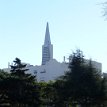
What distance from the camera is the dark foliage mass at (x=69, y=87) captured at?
3441 cm

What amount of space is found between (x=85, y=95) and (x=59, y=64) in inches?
2629

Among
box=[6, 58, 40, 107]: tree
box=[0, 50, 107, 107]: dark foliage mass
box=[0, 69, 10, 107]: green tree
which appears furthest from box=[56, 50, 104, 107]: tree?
box=[0, 69, 10, 107]: green tree

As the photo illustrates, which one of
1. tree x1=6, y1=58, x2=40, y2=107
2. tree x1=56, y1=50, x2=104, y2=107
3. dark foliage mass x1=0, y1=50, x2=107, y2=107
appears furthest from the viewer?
tree x1=56, y1=50, x2=104, y2=107

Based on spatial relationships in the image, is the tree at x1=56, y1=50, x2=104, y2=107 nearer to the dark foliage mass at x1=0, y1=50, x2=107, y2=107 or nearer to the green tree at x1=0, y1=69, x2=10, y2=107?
the dark foliage mass at x1=0, y1=50, x2=107, y2=107

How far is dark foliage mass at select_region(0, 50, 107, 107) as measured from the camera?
34.4 meters

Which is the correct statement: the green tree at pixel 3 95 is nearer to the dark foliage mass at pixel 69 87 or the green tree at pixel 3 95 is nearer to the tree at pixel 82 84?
the dark foliage mass at pixel 69 87

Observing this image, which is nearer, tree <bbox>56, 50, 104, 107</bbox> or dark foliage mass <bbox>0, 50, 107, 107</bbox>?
dark foliage mass <bbox>0, 50, 107, 107</bbox>

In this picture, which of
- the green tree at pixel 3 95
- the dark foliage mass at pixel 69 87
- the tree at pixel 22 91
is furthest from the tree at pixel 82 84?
the green tree at pixel 3 95

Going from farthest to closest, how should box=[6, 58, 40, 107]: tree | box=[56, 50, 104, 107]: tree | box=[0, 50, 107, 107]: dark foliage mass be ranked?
box=[56, 50, 104, 107]: tree → box=[0, 50, 107, 107]: dark foliage mass → box=[6, 58, 40, 107]: tree

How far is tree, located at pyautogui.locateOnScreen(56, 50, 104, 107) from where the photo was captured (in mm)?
34594

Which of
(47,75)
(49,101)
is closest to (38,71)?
(47,75)

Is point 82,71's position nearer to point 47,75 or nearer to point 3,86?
point 3,86

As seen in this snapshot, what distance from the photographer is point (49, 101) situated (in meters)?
40.5

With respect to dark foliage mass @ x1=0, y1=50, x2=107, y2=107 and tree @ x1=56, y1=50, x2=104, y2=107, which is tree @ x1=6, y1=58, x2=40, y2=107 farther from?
tree @ x1=56, y1=50, x2=104, y2=107
